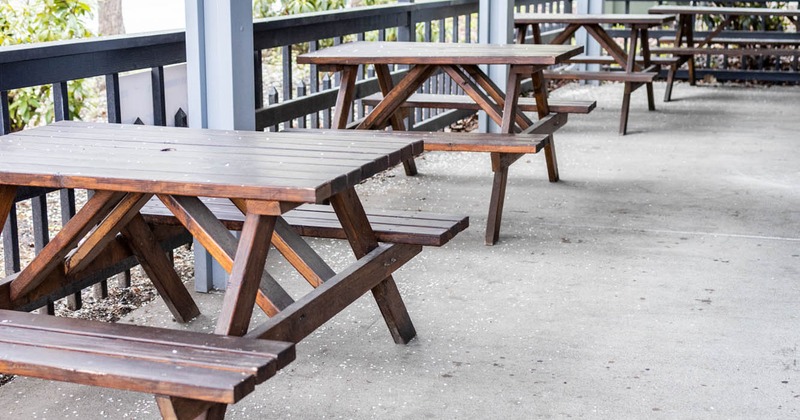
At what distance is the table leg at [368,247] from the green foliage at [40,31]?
3550mm

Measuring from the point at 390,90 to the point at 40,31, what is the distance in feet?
7.77

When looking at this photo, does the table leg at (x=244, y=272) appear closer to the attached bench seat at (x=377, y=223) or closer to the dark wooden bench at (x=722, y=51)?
the attached bench seat at (x=377, y=223)

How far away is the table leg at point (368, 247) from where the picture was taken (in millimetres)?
3125

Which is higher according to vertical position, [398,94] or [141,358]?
[398,94]

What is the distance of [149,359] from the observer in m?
2.15

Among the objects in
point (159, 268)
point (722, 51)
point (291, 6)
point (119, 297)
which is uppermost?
point (291, 6)

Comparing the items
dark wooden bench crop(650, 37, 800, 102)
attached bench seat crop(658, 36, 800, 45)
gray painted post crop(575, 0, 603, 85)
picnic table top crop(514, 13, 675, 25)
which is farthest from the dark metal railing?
attached bench seat crop(658, 36, 800, 45)

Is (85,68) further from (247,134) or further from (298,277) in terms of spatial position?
(298,277)

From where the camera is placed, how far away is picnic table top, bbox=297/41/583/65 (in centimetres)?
490

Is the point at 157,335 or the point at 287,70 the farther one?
the point at 287,70

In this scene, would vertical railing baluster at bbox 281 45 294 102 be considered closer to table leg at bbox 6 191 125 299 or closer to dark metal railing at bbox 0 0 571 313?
dark metal railing at bbox 0 0 571 313

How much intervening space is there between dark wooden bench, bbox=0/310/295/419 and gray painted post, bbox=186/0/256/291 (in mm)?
1675

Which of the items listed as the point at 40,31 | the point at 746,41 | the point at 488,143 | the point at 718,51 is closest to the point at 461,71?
the point at 488,143

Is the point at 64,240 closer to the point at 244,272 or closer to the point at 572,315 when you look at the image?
the point at 244,272
